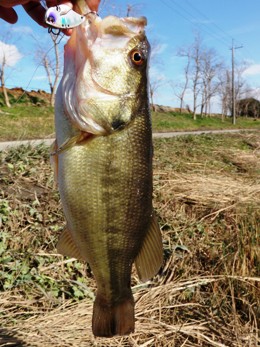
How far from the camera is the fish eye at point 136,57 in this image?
194 centimetres

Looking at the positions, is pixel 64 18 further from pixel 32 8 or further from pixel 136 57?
pixel 32 8

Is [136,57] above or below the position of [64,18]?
below

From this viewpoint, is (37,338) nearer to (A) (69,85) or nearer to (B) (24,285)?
(B) (24,285)

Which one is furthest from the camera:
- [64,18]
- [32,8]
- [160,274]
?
[160,274]

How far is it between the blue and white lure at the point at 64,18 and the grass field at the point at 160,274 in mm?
2730

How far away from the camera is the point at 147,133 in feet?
6.38

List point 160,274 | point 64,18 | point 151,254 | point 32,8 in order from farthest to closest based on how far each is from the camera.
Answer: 1. point 160,274
2. point 32,8
3. point 151,254
4. point 64,18

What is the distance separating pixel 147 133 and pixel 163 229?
378 centimetres

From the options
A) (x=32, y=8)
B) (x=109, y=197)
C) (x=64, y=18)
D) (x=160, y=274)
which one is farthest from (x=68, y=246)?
(x=160, y=274)

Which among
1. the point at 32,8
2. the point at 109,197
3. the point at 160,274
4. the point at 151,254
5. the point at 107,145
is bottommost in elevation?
the point at 160,274

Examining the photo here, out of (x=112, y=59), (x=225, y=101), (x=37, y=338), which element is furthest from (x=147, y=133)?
(x=225, y=101)

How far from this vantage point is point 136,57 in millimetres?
1951

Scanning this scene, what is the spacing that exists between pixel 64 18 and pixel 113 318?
1.45m

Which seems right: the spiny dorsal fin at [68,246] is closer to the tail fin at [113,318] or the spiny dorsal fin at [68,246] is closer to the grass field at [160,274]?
the tail fin at [113,318]
